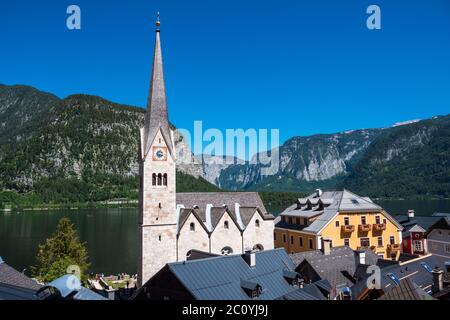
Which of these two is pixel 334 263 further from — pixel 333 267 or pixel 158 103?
pixel 158 103

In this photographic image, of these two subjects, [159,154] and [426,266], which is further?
[159,154]

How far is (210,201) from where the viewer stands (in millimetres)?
38812

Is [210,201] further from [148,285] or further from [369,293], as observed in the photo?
[369,293]

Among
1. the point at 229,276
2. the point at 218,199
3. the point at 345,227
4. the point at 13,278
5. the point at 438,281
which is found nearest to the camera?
the point at 13,278


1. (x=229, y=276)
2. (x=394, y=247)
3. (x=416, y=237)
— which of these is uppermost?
(x=229, y=276)

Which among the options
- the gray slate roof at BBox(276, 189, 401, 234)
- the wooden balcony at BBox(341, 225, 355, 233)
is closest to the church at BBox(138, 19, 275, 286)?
the gray slate roof at BBox(276, 189, 401, 234)

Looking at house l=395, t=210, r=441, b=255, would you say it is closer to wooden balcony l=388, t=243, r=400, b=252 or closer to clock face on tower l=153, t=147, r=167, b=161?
wooden balcony l=388, t=243, r=400, b=252

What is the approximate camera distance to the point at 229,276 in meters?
21.5

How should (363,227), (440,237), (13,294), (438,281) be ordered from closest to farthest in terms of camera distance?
(13,294), (438,281), (363,227), (440,237)

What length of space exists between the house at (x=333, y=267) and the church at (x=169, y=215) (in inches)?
323

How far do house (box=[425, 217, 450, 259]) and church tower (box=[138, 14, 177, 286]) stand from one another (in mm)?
30180

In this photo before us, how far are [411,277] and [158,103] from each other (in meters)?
23.6

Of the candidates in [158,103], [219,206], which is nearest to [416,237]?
[219,206]
